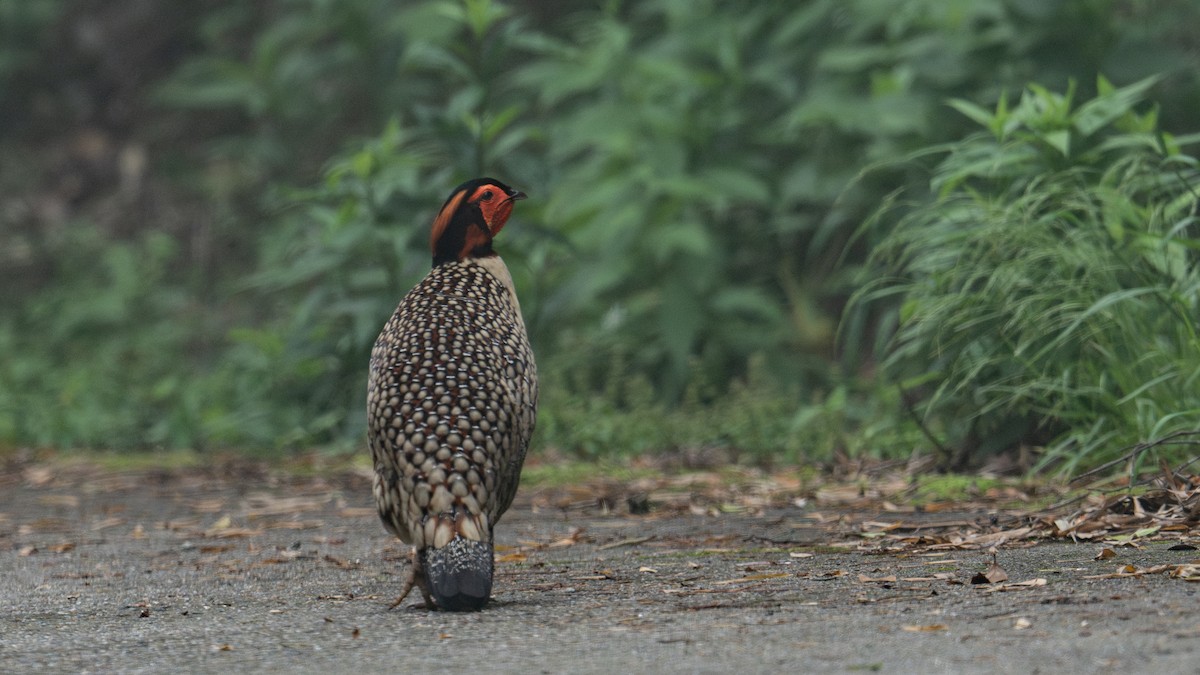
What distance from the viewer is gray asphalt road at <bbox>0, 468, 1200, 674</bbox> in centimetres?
282

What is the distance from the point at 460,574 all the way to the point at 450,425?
431 mm

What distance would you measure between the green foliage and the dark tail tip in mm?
2430

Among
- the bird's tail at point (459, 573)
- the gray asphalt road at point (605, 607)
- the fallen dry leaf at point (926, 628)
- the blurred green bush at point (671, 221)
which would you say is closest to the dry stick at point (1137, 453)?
the gray asphalt road at point (605, 607)

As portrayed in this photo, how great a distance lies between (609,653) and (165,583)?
6.61 feet

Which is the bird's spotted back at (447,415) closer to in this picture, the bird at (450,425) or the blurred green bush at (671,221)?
the bird at (450,425)

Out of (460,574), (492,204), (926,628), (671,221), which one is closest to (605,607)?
(460,574)

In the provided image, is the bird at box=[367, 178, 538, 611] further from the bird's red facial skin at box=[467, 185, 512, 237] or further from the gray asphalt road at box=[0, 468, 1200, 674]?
the bird's red facial skin at box=[467, 185, 512, 237]

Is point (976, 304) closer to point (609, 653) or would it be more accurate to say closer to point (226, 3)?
point (609, 653)

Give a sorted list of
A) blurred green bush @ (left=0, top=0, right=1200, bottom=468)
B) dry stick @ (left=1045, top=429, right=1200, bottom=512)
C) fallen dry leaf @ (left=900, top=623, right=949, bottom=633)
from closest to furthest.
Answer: fallen dry leaf @ (left=900, top=623, right=949, bottom=633) → dry stick @ (left=1045, top=429, right=1200, bottom=512) → blurred green bush @ (left=0, top=0, right=1200, bottom=468)

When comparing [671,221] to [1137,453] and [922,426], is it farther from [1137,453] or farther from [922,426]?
[1137,453]

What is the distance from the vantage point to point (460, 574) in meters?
3.55

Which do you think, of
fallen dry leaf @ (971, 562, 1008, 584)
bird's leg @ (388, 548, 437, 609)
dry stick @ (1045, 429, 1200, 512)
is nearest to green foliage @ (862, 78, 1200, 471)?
dry stick @ (1045, 429, 1200, 512)

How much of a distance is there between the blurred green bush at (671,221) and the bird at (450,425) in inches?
88.1

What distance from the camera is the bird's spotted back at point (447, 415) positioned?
368 centimetres
